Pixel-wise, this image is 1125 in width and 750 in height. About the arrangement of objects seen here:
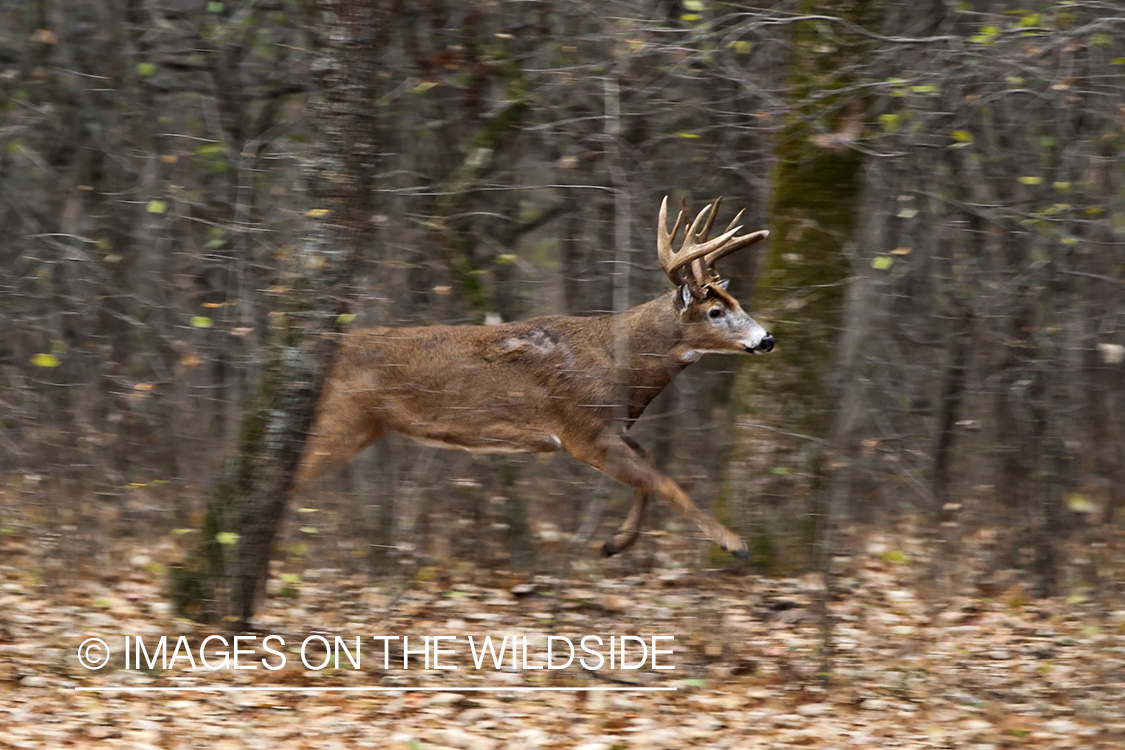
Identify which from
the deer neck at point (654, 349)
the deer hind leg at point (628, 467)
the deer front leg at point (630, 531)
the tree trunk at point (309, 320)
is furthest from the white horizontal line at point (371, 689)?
the deer neck at point (654, 349)

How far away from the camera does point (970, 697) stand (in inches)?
251

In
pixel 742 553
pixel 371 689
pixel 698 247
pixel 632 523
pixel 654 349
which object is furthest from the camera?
pixel 654 349

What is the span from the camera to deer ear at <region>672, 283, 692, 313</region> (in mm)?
8312

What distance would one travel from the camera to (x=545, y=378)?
27.8 feet

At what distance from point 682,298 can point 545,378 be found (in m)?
1.06

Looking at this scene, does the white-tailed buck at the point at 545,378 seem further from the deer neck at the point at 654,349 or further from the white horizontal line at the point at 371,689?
the white horizontal line at the point at 371,689

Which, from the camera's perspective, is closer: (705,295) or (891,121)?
(891,121)

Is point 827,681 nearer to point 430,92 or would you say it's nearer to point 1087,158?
point 1087,158

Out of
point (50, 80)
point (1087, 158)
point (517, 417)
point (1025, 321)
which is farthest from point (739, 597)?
point (50, 80)

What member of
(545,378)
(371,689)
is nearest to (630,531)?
(545,378)

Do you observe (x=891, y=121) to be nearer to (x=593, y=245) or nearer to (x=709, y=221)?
(x=709, y=221)

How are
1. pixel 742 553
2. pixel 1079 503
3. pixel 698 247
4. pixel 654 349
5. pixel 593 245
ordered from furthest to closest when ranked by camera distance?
pixel 654 349 → pixel 593 245 → pixel 698 247 → pixel 1079 503 → pixel 742 553

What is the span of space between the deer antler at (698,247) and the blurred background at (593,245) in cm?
27

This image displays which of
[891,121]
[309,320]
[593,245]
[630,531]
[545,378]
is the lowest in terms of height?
[630,531]
